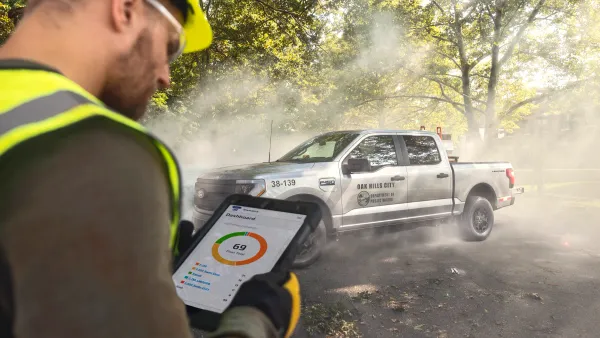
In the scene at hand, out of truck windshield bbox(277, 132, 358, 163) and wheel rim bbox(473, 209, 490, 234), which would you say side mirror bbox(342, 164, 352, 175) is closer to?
truck windshield bbox(277, 132, 358, 163)

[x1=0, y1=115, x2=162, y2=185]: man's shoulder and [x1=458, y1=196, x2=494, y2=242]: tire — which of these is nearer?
[x1=0, y1=115, x2=162, y2=185]: man's shoulder

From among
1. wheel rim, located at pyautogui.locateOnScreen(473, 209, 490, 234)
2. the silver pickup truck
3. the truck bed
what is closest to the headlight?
the silver pickup truck

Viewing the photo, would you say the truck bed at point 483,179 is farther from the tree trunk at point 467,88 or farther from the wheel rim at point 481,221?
the tree trunk at point 467,88

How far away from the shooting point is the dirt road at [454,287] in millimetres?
4129

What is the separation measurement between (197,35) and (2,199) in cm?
75

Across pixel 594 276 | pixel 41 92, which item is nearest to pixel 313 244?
pixel 594 276

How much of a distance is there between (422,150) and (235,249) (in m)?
6.33

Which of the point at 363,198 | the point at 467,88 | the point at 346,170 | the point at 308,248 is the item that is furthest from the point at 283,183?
the point at 467,88

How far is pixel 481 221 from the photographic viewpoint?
8.08 metres

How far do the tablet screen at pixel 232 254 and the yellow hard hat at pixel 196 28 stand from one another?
71cm

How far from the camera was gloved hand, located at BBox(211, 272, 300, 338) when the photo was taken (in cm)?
101

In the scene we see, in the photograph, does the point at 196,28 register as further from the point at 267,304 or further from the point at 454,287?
the point at 454,287

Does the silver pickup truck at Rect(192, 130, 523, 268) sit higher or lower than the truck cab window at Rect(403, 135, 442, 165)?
lower

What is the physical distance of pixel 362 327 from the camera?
414 centimetres
